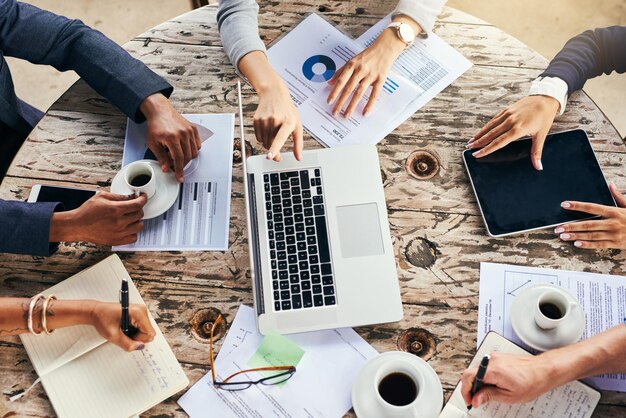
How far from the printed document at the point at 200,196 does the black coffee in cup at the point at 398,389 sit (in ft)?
1.37

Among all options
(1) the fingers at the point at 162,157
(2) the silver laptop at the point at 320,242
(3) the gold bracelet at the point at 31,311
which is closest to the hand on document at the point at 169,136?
(1) the fingers at the point at 162,157

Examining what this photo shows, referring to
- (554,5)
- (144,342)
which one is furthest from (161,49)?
(554,5)

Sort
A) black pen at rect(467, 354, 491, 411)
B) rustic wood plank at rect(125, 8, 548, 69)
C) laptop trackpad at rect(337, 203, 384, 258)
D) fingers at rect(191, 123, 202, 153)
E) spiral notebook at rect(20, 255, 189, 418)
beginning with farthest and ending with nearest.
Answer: rustic wood plank at rect(125, 8, 548, 69) < fingers at rect(191, 123, 202, 153) < laptop trackpad at rect(337, 203, 384, 258) < spiral notebook at rect(20, 255, 189, 418) < black pen at rect(467, 354, 491, 411)

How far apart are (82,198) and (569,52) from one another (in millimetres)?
1122

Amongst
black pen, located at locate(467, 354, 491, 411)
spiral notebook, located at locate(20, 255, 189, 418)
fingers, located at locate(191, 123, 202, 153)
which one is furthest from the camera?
fingers, located at locate(191, 123, 202, 153)

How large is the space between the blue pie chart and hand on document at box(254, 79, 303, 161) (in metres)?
0.09


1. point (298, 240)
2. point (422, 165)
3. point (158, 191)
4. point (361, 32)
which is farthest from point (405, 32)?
point (158, 191)

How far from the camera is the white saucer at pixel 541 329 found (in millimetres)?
1097

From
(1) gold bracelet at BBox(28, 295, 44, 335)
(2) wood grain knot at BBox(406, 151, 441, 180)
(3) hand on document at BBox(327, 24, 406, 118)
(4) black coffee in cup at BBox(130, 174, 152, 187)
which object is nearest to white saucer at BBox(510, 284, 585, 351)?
(2) wood grain knot at BBox(406, 151, 441, 180)

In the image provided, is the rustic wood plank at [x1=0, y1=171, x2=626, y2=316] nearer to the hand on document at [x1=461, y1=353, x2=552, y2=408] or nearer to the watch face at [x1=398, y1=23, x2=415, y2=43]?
the hand on document at [x1=461, y1=353, x2=552, y2=408]

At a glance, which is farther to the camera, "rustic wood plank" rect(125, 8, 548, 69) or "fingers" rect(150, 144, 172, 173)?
"rustic wood plank" rect(125, 8, 548, 69)

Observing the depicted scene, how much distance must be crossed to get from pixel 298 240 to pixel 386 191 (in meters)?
0.22

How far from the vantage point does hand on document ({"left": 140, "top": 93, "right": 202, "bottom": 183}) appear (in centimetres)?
126

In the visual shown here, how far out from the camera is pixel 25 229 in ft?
3.85
